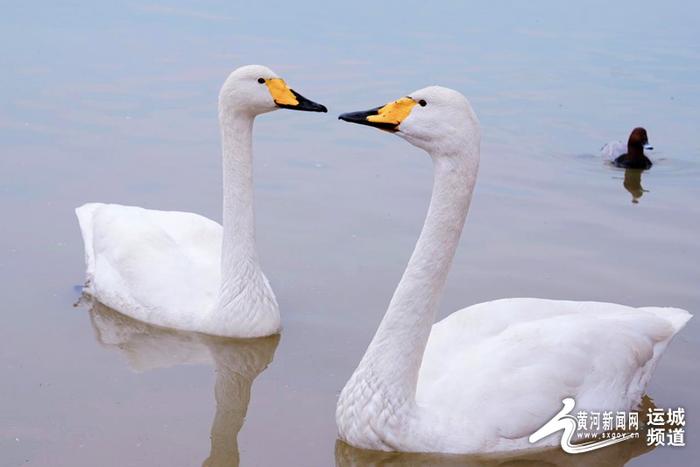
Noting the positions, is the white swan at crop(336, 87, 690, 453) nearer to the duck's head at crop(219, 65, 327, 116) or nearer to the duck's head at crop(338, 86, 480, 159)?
the duck's head at crop(338, 86, 480, 159)

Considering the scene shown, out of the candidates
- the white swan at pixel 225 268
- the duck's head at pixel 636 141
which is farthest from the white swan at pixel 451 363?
the duck's head at pixel 636 141

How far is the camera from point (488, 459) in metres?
5.92

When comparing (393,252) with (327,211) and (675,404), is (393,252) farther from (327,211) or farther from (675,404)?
(675,404)

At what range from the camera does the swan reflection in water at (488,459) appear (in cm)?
589

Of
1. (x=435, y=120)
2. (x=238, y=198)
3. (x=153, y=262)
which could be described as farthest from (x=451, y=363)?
(x=153, y=262)

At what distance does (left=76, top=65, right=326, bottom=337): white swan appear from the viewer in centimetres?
751

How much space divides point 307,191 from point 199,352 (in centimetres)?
352

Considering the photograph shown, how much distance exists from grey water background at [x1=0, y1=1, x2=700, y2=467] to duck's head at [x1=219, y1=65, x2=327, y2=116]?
1.40m

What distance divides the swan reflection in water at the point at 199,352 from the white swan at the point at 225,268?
7 cm

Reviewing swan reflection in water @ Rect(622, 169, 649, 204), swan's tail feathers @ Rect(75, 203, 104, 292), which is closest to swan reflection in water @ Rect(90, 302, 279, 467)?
swan's tail feathers @ Rect(75, 203, 104, 292)

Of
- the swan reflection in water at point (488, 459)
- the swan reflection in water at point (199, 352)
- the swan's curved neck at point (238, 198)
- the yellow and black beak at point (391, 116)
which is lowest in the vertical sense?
the swan reflection in water at point (199, 352)

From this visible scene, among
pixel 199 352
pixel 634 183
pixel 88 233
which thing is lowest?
pixel 199 352

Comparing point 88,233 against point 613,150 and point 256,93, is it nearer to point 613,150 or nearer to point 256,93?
point 256,93

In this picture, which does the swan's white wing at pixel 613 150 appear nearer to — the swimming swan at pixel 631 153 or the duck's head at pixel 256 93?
the swimming swan at pixel 631 153
